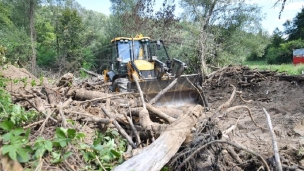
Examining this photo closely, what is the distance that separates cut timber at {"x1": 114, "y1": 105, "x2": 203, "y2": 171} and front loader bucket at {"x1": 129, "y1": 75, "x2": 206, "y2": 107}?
390 cm

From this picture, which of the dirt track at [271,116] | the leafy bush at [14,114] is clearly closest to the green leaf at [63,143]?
the leafy bush at [14,114]

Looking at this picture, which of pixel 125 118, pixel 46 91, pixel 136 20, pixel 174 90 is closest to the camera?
pixel 125 118

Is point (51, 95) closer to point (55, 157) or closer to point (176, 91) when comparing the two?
point (55, 157)

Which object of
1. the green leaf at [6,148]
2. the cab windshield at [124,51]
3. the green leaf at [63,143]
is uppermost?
the cab windshield at [124,51]

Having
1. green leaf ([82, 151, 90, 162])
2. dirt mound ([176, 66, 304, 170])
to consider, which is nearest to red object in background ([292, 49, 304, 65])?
dirt mound ([176, 66, 304, 170])

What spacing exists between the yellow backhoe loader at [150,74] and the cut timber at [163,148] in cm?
379

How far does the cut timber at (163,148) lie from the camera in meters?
2.77

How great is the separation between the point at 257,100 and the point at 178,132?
636 centimetres

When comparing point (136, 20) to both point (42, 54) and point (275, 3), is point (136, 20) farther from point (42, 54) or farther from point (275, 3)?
point (275, 3)

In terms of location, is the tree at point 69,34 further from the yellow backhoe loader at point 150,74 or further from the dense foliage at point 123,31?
the yellow backhoe loader at point 150,74

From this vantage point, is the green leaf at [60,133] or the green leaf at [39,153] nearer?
the green leaf at [39,153]

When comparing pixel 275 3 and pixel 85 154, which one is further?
pixel 275 3

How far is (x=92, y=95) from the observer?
5.05 metres

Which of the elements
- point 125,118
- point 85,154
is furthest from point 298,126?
point 85,154
